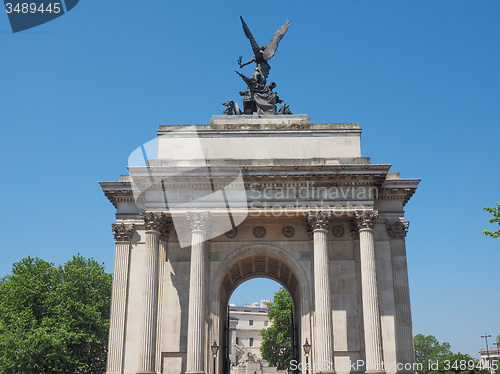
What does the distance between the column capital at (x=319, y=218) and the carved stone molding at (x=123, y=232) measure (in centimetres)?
1110

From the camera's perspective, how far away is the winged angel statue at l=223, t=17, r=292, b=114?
37.4 metres

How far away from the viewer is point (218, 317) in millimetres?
31844

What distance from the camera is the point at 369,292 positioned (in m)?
29.6

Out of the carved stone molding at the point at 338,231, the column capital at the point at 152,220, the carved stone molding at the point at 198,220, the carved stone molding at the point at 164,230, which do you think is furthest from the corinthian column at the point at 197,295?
the carved stone molding at the point at 338,231

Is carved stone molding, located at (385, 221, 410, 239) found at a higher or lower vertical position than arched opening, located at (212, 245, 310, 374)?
higher

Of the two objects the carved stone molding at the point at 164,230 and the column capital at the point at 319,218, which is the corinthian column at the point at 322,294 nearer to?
the column capital at the point at 319,218

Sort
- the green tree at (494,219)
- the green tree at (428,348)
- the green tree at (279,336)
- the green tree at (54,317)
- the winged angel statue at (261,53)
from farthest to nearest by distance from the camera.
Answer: the green tree at (428,348), the green tree at (279,336), the green tree at (54,317), the winged angel statue at (261,53), the green tree at (494,219)

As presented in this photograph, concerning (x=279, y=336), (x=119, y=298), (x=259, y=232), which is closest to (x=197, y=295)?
(x=119, y=298)

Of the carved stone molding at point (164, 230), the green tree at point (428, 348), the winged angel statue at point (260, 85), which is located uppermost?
the winged angel statue at point (260, 85)

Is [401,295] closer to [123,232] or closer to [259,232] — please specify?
[259,232]

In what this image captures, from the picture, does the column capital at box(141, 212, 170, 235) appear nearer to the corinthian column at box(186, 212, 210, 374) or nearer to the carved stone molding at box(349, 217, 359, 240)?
the corinthian column at box(186, 212, 210, 374)

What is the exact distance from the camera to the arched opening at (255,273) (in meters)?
32.1

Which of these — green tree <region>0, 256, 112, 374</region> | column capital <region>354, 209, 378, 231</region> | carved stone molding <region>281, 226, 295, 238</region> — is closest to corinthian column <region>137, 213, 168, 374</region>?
carved stone molding <region>281, 226, 295, 238</region>

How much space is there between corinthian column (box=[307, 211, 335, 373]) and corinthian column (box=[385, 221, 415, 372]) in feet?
15.3
